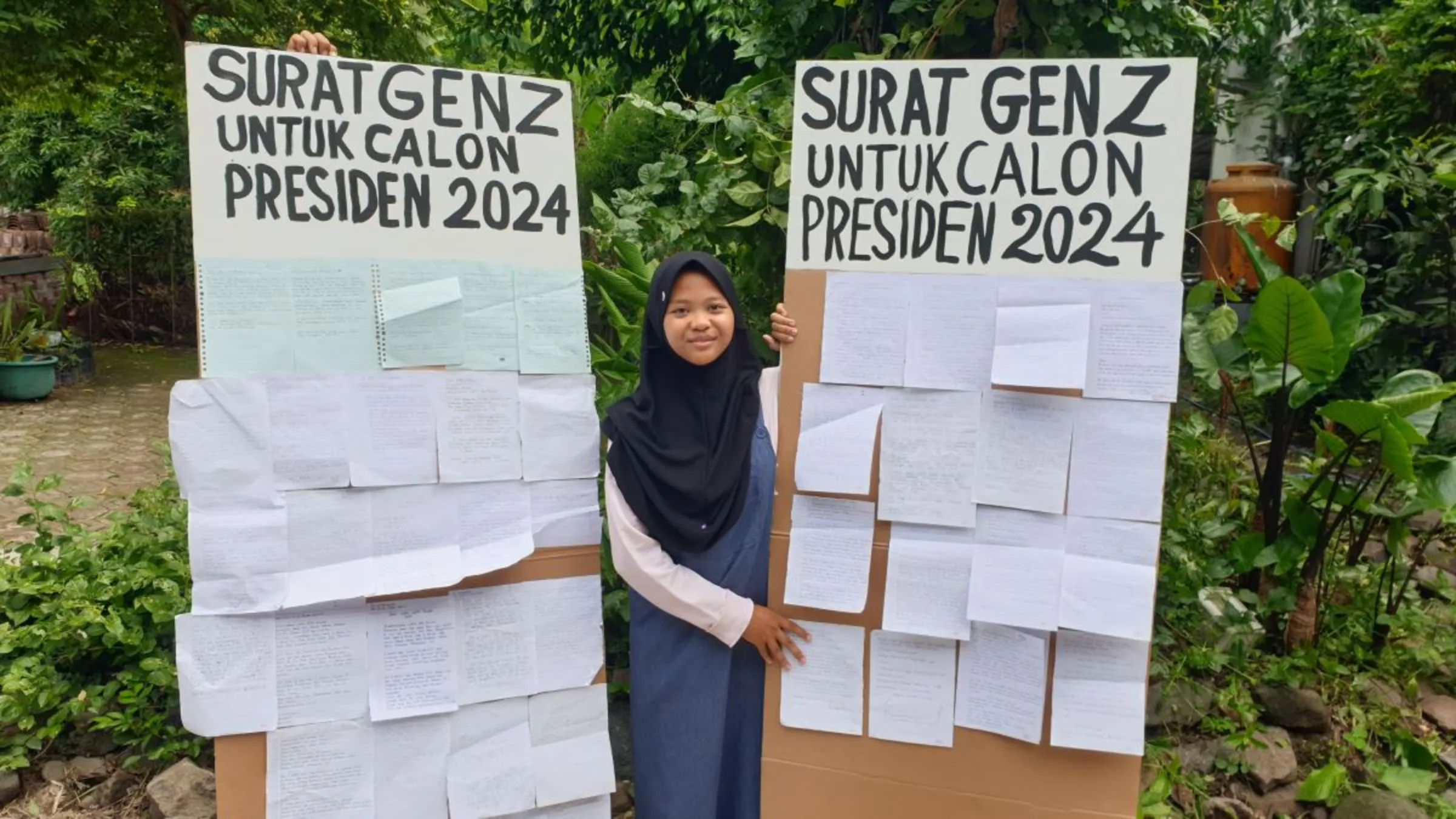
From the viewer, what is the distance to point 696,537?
5.74ft

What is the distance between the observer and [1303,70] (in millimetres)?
5562

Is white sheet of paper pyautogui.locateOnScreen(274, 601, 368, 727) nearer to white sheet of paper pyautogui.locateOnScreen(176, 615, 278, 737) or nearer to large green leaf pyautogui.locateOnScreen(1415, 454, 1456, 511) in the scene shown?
white sheet of paper pyautogui.locateOnScreen(176, 615, 278, 737)

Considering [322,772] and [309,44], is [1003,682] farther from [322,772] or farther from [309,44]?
[309,44]

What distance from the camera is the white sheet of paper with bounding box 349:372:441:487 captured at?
1720mm

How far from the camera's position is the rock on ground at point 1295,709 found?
8.54 ft

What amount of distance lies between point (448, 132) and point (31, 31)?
6185 millimetres

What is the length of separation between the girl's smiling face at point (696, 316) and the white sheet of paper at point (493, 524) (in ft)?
→ 1.43

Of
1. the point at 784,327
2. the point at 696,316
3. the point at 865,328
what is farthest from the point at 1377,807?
the point at 696,316

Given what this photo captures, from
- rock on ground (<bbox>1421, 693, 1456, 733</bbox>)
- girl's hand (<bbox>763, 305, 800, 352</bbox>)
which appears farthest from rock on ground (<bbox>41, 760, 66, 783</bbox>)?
rock on ground (<bbox>1421, 693, 1456, 733</bbox>)

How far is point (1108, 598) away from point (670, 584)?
79cm

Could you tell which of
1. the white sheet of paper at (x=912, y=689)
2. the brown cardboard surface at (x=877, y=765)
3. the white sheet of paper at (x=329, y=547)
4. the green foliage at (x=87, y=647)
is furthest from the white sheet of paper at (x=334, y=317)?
the green foliage at (x=87, y=647)

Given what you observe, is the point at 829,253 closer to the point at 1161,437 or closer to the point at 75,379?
the point at 1161,437

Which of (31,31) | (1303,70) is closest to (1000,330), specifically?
(1303,70)

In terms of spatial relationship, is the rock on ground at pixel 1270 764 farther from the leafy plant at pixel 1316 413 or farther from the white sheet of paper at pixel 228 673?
the white sheet of paper at pixel 228 673
